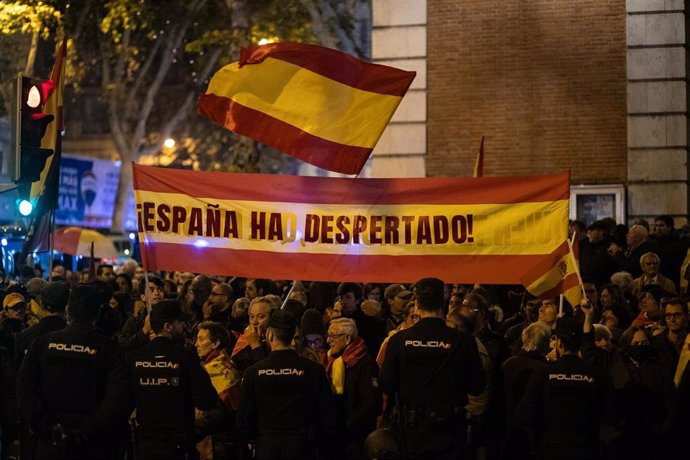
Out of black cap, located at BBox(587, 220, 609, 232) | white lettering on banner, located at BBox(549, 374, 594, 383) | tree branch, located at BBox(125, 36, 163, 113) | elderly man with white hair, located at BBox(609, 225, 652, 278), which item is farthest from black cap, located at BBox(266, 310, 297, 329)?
tree branch, located at BBox(125, 36, 163, 113)

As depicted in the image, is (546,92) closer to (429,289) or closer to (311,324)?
(311,324)

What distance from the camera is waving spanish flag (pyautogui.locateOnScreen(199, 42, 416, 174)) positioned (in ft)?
38.2

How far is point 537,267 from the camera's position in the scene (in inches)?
428

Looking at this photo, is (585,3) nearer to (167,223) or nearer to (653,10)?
(653,10)

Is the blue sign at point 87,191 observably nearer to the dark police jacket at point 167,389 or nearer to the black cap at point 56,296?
the black cap at point 56,296

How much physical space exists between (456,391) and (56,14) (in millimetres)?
17574

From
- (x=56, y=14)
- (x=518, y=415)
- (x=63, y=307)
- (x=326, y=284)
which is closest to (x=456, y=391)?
(x=518, y=415)

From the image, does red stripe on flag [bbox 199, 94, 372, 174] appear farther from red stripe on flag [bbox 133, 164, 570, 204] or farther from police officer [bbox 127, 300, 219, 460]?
police officer [bbox 127, 300, 219, 460]

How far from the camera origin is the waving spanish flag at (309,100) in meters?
11.6

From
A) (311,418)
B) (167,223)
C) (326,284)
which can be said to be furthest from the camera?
(326,284)

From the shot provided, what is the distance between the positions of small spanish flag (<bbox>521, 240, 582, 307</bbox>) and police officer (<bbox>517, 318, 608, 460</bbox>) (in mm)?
1595

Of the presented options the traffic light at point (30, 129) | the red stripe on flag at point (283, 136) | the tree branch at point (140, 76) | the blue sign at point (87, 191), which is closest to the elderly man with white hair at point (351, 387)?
the red stripe on flag at point (283, 136)

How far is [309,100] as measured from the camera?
11.8 meters

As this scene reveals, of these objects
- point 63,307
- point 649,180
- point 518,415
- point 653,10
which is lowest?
point 518,415
